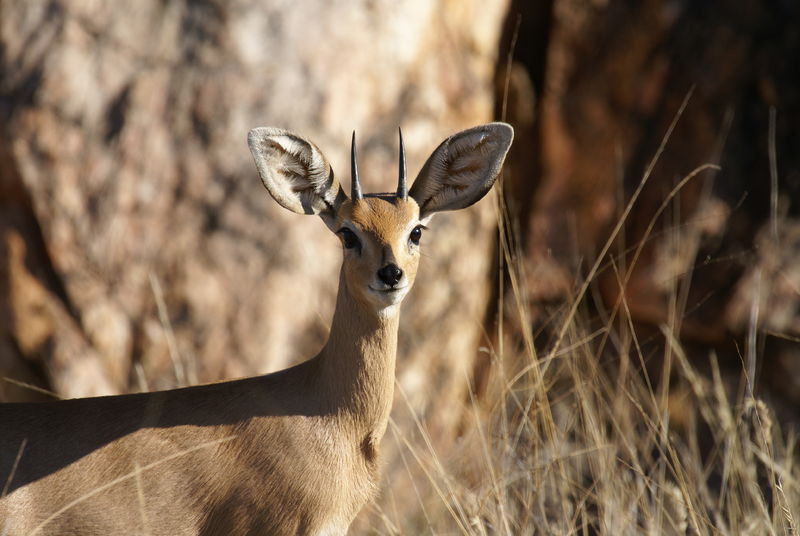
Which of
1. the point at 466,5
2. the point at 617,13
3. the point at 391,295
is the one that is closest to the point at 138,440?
the point at 391,295

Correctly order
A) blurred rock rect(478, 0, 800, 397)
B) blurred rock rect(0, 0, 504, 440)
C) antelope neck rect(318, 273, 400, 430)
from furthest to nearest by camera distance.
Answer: blurred rock rect(478, 0, 800, 397) → blurred rock rect(0, 0, 504, 440) → antelope neck rect(318, 273, 400, 430)

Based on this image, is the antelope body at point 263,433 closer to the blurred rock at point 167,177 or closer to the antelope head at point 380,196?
the antelope head at point 380,196

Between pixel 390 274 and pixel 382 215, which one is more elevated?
pixel 382 215

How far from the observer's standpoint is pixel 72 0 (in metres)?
6.27

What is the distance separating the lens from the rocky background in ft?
19.9

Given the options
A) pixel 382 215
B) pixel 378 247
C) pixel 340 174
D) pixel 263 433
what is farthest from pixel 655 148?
pixel 263 433

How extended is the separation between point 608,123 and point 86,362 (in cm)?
408

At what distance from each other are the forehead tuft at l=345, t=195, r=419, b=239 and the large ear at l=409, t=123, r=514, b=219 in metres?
0.20

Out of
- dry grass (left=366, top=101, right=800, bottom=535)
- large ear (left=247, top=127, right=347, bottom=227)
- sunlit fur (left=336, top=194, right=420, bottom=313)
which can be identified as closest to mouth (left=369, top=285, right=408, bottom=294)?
sunlit fur (left=336, top=194, right=420, bottom=313)

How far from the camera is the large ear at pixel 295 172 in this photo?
375 centimetres

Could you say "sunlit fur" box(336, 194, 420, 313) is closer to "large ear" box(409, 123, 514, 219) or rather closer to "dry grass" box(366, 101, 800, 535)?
"large ear" box(409, 123, 514, 219)

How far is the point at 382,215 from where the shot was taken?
3689mm

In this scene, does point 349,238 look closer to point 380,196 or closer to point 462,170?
point 380,196

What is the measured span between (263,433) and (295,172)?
1.07 m
